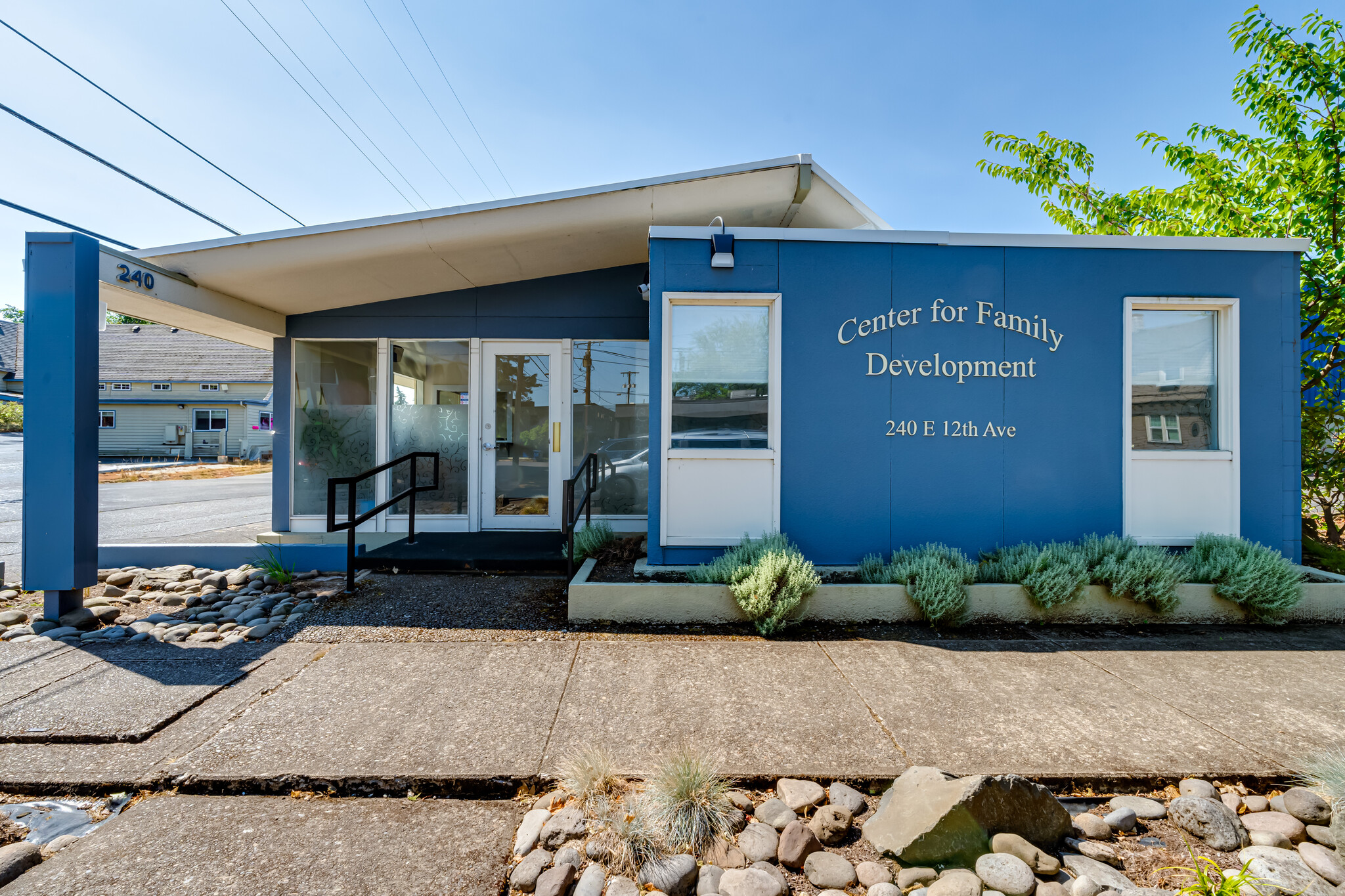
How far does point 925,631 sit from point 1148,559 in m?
1.90

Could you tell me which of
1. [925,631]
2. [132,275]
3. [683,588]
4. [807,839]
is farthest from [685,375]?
[132,275]

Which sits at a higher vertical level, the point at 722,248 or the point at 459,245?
the point at 459,245

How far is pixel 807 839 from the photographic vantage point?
2.15m

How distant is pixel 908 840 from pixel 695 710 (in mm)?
1237

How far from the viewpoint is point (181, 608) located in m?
4.86

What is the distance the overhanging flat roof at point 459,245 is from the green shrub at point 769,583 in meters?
3.41

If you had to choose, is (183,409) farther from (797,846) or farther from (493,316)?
(797,846)

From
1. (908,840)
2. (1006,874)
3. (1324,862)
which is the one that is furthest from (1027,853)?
(1324,862)

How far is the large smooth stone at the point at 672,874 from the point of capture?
6.56ft

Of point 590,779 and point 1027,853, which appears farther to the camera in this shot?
point 590,779

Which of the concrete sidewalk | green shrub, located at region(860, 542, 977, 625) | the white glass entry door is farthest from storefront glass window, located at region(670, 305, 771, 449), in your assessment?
the white glass entry door

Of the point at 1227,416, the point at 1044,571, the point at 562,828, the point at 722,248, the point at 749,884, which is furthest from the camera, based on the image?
the point at 1227,416

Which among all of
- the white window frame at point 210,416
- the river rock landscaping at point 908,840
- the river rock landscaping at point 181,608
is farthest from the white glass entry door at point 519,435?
the white window frame at point 210,416

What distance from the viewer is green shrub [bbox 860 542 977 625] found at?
4.36m
